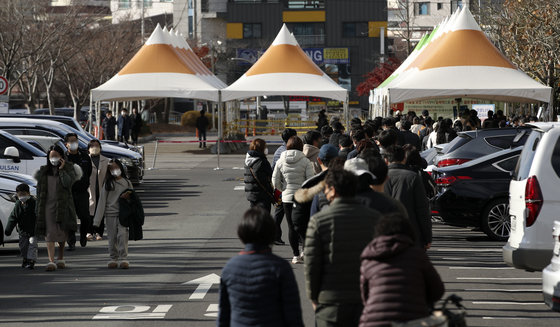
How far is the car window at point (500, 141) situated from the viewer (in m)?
17.9

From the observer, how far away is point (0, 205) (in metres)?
14.5

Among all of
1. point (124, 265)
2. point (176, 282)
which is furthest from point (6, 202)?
point (176, 282)

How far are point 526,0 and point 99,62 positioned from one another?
87.9 ft

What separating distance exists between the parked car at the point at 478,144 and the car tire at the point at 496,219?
7.86ft

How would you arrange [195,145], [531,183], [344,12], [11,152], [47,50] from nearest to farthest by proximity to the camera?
[531,183]
[11,152]
[47,50]
[195,145]
[344,12]

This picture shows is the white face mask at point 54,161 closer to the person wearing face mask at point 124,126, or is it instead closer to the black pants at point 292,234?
the black pants at point 292,234

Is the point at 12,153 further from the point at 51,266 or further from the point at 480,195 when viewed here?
the point at 480,195

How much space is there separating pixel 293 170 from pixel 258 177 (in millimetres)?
1105

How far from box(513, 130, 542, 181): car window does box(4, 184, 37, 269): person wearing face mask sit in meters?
6.30

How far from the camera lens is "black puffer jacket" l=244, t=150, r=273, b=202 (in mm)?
13984

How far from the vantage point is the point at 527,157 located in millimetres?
10281

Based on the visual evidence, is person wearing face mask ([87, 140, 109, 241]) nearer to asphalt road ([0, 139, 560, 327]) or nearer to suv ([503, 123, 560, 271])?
asphalt road ([0, 139, 560, 327])

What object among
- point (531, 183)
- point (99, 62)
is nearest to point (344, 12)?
point (99, 62)

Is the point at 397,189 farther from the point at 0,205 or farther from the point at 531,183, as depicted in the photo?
the point at 0,205
